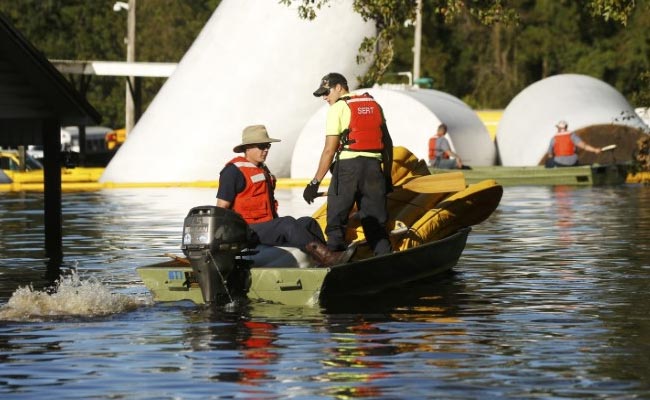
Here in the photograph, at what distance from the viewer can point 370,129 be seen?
55.3 ft

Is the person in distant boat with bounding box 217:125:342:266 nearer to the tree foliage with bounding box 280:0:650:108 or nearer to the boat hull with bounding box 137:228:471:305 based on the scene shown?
the boat hull with bounding box 137:228:471:305

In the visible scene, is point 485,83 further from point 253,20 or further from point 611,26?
point 253,20

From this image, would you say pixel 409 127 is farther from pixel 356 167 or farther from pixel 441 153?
pixel 356 167

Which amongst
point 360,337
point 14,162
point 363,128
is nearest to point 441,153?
point 14,162

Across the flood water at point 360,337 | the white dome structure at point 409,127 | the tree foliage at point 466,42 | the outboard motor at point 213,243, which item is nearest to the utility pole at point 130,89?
the white dome structure at point 409,127

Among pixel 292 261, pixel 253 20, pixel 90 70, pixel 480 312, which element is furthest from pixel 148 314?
pixel 90 70

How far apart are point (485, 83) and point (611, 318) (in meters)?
69.0

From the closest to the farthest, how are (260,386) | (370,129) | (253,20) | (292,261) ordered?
(260,386), (292,261), (370,129), (253,20)

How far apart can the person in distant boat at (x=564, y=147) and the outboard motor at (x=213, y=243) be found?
28.4m

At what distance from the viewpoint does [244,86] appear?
44.8m

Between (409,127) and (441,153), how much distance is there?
11.7 feet

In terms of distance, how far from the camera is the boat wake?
48.6 ft

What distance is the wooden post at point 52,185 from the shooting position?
23.1m

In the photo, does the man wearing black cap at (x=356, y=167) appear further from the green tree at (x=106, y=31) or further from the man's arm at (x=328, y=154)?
the green tree at (x=106, y=31)
